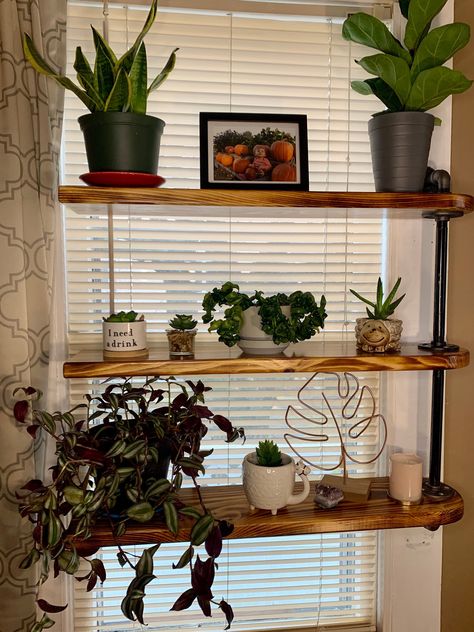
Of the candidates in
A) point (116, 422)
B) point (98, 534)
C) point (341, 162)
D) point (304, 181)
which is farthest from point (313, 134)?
point (98, 534)

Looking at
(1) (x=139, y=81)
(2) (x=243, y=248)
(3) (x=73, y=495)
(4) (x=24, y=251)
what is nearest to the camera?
(3) (x=73, y=495)

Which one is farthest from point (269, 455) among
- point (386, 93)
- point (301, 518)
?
point (386, 93)

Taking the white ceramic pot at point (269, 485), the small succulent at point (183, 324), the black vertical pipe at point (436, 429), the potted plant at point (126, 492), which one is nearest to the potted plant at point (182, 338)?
the small succulent at point (183, 324)

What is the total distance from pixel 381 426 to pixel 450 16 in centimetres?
112

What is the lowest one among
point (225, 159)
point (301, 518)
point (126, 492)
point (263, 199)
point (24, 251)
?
point (301, 518)

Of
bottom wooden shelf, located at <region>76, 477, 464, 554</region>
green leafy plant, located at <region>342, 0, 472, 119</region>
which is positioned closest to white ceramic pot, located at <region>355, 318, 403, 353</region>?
bottom wooden shelf, located at <region>76, 477, 464, 554</region>

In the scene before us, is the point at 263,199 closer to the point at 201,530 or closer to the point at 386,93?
the point at 386,93

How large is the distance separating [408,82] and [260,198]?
0.43 metres

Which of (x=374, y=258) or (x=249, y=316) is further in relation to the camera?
(x=374, y=258)

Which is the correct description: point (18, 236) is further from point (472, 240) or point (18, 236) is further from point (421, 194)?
point (472, 240)

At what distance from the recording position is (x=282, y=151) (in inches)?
50.2

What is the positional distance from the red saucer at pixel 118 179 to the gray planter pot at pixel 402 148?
21.1 inches

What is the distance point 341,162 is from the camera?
150cm

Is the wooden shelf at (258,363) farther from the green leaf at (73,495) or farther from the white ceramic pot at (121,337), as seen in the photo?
the green leaf at (73,495)
